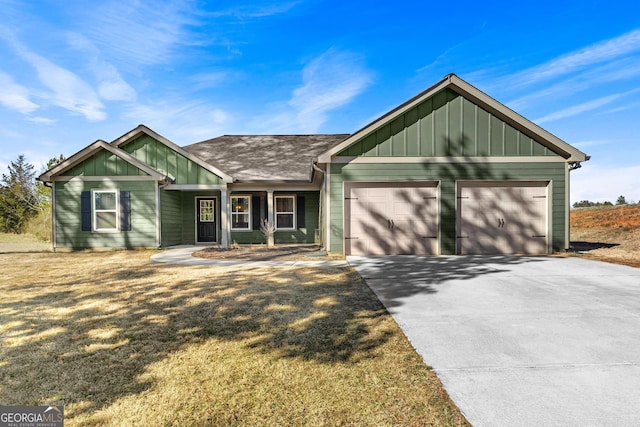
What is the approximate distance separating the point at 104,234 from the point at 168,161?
12.3ft

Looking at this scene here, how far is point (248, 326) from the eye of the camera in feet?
13.7

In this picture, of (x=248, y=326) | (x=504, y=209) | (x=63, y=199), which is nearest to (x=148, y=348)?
(x=248, y=326)

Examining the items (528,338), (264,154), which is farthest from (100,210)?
(528,338)

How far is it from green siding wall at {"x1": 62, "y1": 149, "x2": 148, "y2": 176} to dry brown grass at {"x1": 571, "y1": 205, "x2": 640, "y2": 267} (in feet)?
53.2

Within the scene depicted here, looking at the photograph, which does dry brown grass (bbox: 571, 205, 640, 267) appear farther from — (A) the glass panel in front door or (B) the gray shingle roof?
(A) the glass panel in front door

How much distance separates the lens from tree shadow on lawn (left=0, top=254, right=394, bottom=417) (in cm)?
295

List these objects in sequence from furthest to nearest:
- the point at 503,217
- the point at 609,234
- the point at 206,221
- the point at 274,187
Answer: the point at 206,221 < the point at 609,234 < the point at 274,187 < the point at 503,217

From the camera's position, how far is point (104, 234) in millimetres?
13086

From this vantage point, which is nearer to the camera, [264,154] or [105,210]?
[105,210]

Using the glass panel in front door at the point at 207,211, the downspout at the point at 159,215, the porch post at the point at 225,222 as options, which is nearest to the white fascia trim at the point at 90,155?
the downspout at the point at 159,215

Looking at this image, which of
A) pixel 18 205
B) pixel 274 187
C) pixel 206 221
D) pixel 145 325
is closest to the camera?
pixel 145 325

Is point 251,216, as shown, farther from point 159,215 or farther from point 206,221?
point 159,215

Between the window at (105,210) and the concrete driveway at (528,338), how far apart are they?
10.8 m

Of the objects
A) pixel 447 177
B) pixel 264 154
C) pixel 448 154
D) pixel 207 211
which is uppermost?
pixel 264 154
